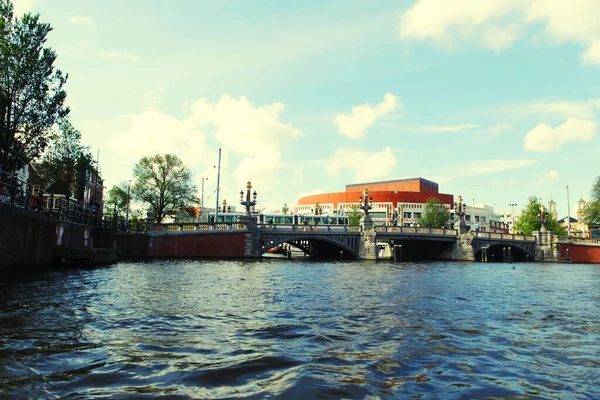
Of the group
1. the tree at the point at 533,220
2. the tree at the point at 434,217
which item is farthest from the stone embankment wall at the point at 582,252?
the tree at the point at 434,217

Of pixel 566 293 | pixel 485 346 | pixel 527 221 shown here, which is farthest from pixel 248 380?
pixel 527 221

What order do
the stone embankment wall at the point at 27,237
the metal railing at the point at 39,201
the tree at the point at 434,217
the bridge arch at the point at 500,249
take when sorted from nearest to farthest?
the stone embankment wall at the point at 27,237, the metal railing at the point at 39,201, the bridge arch at the point at 500,249, the tree at the point at 434,217

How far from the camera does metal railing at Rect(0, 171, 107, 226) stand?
862 inches

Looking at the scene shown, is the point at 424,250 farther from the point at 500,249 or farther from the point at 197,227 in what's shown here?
the point at 197,227

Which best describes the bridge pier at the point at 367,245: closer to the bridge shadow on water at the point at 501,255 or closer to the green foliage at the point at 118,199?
the bridge shadow on water at the point at 501,255

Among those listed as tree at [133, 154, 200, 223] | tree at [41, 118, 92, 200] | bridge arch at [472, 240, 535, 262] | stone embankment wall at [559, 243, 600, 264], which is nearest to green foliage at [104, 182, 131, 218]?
tree at [133, 154, 200, 223]

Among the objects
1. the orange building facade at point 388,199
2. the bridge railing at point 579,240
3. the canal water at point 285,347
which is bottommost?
the canal water at point 285,347

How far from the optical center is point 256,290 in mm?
18453

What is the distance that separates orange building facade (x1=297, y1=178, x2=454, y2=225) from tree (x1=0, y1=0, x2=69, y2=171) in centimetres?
9474

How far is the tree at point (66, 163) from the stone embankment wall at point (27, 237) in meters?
16.7

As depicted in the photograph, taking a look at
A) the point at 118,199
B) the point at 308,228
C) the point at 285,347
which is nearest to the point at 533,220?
the point at 308,228

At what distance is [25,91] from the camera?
31.5 m

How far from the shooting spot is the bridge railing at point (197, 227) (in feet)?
158

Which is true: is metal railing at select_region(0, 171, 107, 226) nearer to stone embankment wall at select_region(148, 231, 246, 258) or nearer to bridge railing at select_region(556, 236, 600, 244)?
stone embankment wall at select_region(148, 231, 246, 258)
